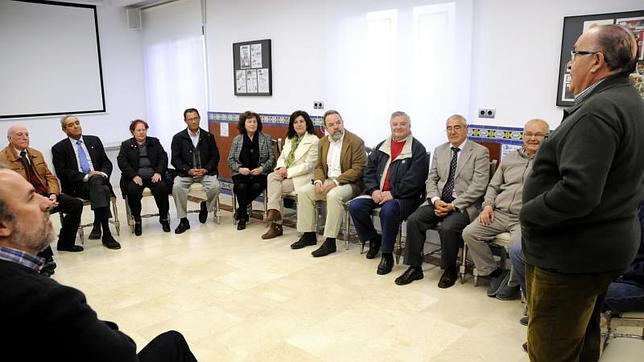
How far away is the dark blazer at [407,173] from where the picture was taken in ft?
13.1

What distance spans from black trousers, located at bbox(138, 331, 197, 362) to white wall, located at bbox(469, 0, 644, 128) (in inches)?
120

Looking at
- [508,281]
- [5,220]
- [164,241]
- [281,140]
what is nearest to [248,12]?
[281,140]

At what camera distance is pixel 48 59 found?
6.74 metres

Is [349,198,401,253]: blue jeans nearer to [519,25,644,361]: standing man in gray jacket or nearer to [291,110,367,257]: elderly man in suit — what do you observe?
[291,110,367,257]: elderly man in suit

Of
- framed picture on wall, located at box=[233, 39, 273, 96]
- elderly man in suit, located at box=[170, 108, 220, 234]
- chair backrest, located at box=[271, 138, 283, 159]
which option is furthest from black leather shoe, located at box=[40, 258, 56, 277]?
framed picture on wall, located at box=[233, 39, 273, 96]

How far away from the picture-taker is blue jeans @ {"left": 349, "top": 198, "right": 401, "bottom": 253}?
3891 mm

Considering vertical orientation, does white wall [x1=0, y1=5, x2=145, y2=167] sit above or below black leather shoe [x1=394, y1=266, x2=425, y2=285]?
above

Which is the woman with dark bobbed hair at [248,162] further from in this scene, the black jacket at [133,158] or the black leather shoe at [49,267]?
the black leather shoe at [49,267]

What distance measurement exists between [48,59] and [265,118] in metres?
3.22

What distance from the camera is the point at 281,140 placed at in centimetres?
535

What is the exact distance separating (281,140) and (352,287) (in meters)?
2.23

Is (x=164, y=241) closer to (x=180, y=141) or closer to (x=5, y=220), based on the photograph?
(x=180, y=141)

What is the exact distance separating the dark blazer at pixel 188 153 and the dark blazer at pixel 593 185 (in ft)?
13.5

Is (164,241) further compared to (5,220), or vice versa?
(164,241)
